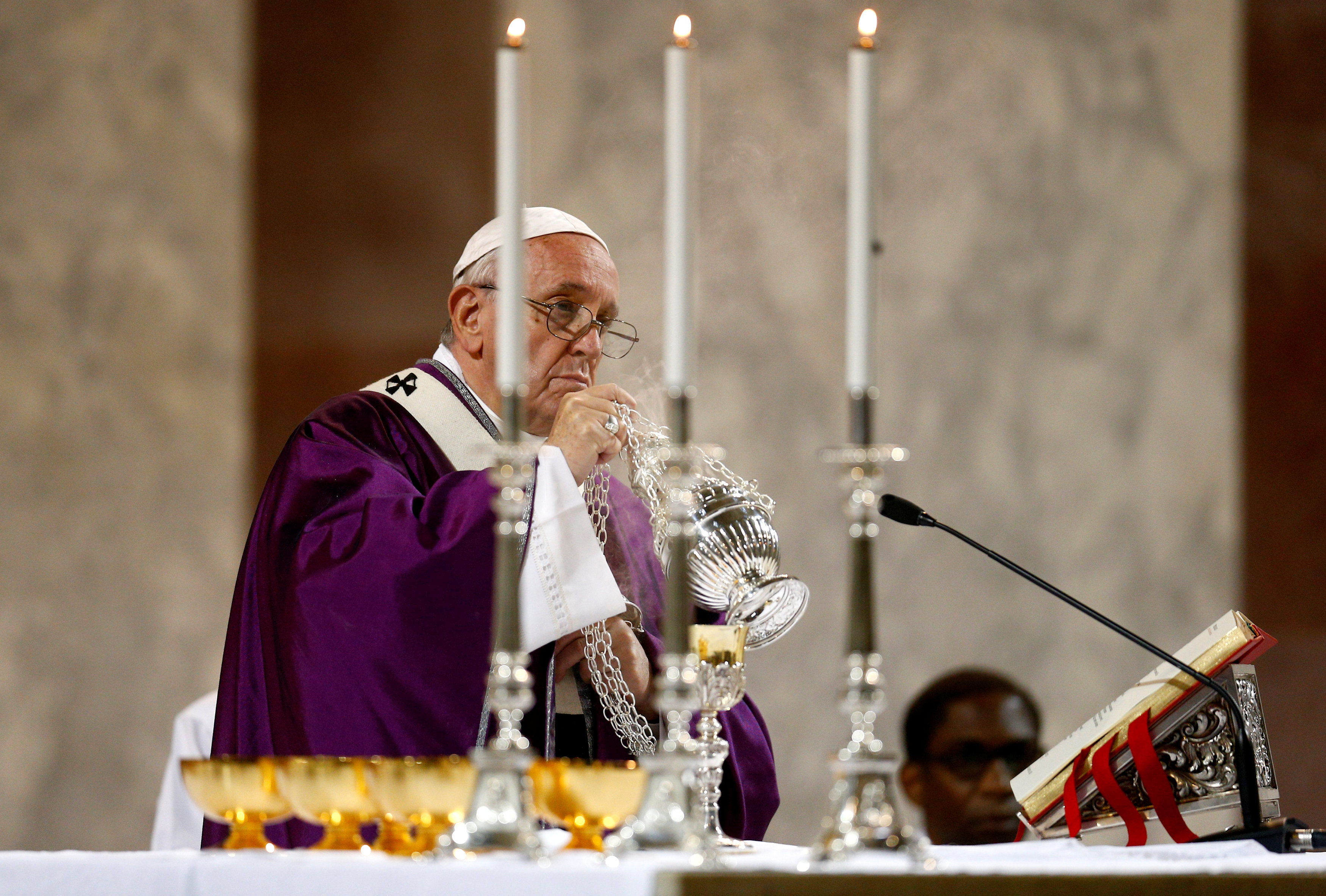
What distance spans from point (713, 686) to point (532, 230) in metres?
1.38

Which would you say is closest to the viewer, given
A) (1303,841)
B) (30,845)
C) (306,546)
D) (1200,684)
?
(1303,841)

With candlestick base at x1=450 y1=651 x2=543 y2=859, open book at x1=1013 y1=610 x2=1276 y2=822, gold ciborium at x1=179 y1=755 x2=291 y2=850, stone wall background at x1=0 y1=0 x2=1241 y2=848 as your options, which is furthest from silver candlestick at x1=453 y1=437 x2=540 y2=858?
stone wall background at x1=0 y1=0 x2=1241 y2=848

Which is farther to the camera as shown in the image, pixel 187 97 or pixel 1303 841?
pixel 187 97

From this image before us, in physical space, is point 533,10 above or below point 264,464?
above

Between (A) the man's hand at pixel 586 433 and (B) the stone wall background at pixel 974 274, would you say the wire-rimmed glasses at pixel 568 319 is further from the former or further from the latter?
(B) the stone wall background at pixel 974 274

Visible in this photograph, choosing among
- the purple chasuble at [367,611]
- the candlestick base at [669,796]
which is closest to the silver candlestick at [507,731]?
the candlestick base at [669,796]

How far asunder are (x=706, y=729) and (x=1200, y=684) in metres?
0.70

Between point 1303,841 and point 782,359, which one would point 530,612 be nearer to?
point 1303,841

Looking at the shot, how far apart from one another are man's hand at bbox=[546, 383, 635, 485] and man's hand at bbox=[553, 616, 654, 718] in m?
0.28

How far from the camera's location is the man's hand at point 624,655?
286cm

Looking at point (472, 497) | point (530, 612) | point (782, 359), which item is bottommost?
point (530, 612)

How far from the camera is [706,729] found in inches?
87.4

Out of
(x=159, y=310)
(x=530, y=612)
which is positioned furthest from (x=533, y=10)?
(x=530, y=612)

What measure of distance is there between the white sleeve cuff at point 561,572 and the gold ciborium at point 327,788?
2.20ft
